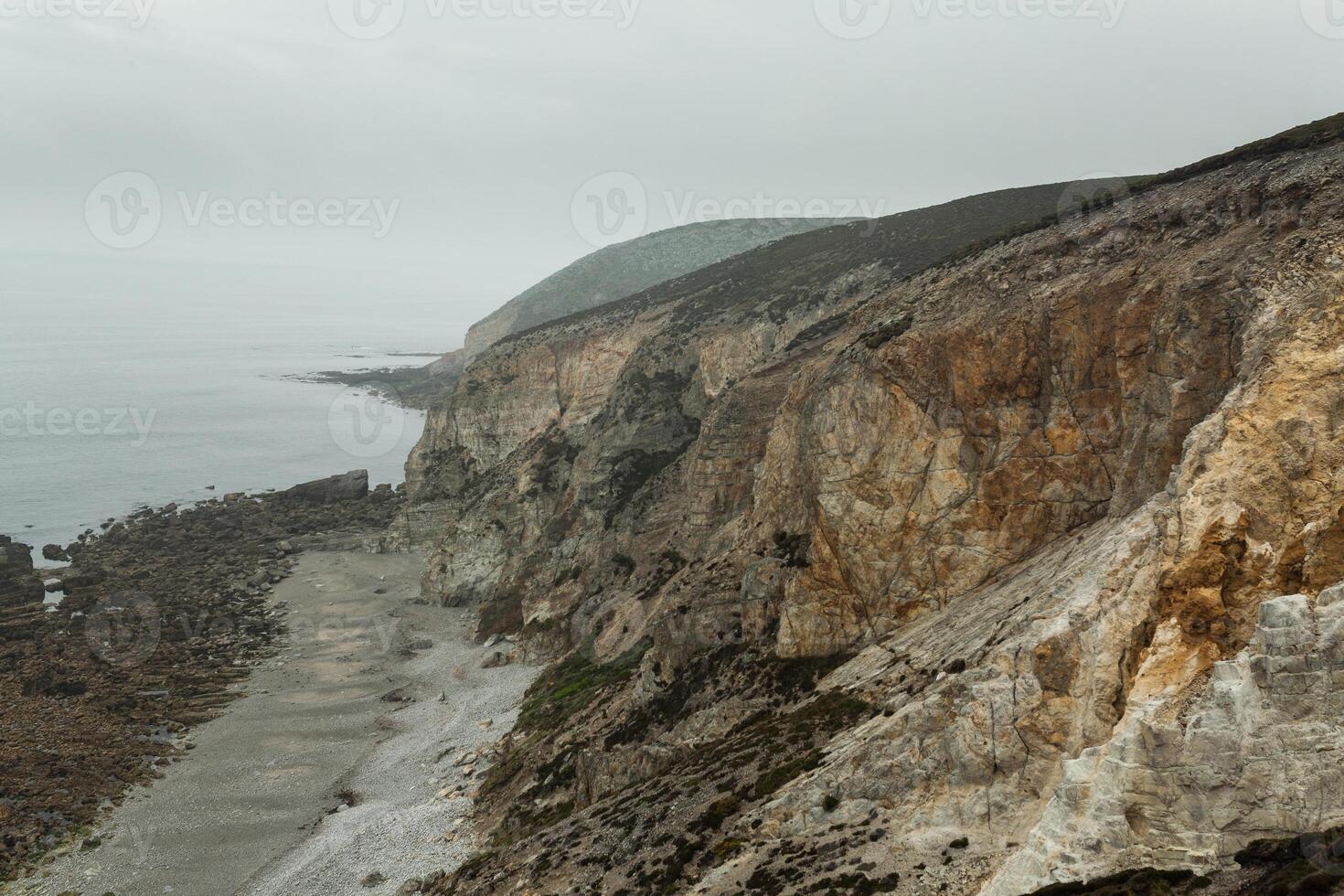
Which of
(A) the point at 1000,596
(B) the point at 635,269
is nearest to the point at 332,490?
(A) the point at 1000,596

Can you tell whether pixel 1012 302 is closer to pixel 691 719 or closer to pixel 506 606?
pixel 691 719

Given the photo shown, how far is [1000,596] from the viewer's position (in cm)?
2483

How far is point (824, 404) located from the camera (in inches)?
1305

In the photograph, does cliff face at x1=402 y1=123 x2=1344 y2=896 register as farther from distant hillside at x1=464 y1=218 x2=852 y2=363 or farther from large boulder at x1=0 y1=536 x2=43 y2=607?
distant hillside at x1=464 y1=218 x2=852 y2=363

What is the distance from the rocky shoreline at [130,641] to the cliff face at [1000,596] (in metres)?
20.4

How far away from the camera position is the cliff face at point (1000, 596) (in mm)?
15391

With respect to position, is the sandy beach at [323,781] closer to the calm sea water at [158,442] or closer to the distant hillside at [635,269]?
the calm sea water at [158,442]

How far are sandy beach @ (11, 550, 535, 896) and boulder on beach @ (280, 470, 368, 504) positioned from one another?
112 ft

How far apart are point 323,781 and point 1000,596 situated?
33.4 m

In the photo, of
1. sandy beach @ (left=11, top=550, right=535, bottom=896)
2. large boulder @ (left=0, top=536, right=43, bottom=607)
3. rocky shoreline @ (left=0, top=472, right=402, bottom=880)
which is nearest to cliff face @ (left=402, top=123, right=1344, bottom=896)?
sandy beach @ (left=11, top=550, right=535, bottom=896)

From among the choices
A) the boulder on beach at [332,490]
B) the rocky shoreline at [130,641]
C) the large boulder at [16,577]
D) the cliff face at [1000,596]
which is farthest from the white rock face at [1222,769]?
the boulder on beach at [332,490]

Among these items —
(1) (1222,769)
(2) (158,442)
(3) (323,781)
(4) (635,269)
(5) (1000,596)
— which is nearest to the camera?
(1) (1222,769)

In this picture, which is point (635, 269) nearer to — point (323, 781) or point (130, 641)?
point (130, 641)

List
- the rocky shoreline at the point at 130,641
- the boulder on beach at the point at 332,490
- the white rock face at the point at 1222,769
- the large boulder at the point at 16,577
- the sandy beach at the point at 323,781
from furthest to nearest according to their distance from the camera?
the boulder on beach at the point at 332,490, the large boulder at the point at 16,577, the rocky shoreline at the point at 130,641, the sandy beach at the point at 323,781, the white rock face at the point at 1222,769
